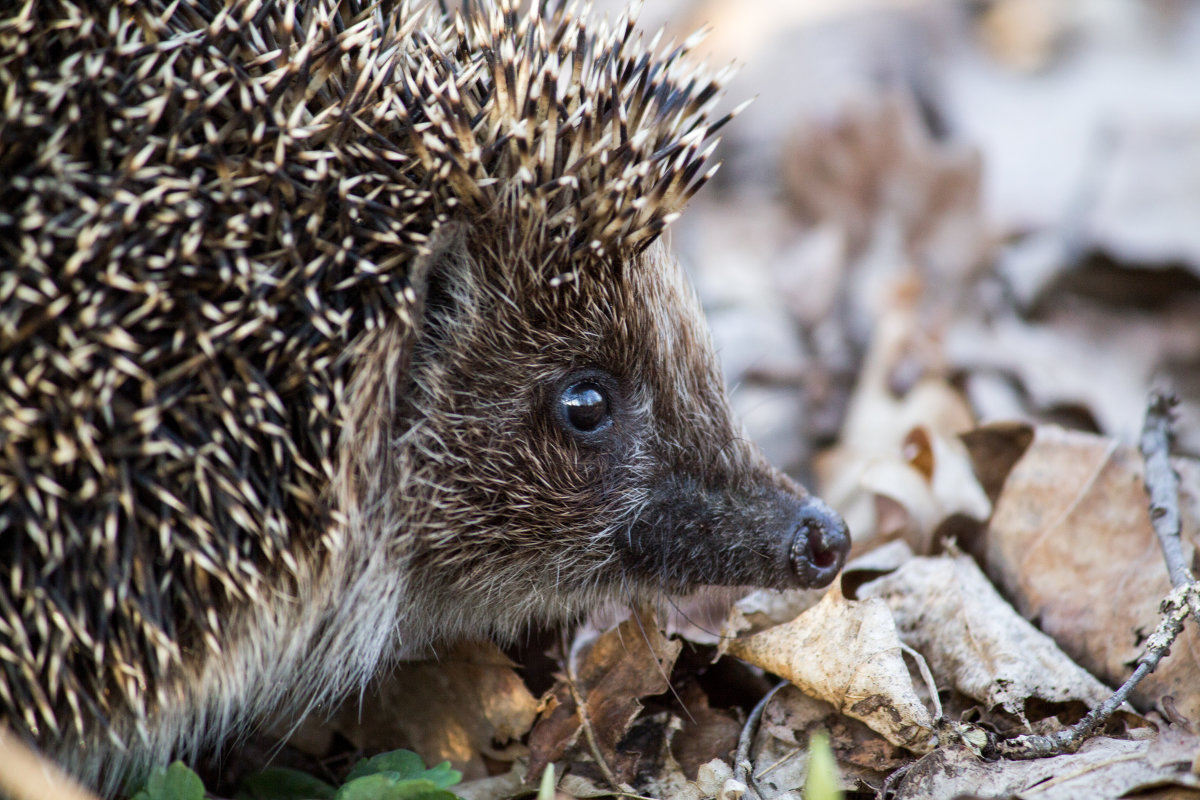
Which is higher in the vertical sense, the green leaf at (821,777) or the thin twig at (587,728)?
the green leaf at (821,777)

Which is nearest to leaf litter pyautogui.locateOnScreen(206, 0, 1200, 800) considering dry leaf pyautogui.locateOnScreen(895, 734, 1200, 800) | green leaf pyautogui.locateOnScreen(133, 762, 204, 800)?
dry leaf pyautogui.locateOnScreen(895, 734, 1200, 800)

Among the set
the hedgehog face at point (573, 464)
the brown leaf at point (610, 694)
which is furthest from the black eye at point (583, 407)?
the brown leaf at point (610, 694)

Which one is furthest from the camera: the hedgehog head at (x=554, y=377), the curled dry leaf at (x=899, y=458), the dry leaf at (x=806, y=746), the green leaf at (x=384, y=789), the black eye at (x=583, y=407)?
the curled dry leaf at (x=899, y=458)

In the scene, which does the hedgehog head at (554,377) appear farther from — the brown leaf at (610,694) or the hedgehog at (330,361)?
the brown leaf at (610,694)

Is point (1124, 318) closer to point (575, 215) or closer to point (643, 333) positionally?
point (643, 333)

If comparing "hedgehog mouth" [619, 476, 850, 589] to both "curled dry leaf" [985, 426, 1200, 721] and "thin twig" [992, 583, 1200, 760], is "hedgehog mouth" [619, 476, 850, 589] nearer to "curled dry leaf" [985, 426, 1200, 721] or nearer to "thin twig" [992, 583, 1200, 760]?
"curled dry leaf" [985, 426, 1200, 721]
